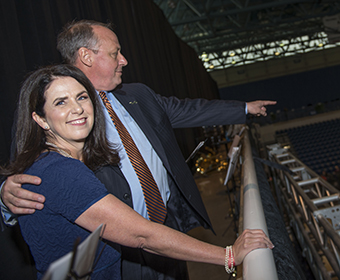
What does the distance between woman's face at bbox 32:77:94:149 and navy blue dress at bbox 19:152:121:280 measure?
0.12 meters

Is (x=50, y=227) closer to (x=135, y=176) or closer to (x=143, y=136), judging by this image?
(x=135, y=176)

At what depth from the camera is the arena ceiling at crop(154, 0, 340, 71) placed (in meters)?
13.3

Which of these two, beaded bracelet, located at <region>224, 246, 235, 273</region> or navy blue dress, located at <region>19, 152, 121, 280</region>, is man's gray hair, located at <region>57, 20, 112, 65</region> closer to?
navy blue dress, located at <region>19, 152, 121, 280</region>

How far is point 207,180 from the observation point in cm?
662

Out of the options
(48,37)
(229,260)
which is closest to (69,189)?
(229,260)

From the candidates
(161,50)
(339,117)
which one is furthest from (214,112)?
(339,117)

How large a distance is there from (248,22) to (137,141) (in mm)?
16940

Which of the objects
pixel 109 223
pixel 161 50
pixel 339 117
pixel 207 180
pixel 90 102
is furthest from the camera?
pixel 339 117

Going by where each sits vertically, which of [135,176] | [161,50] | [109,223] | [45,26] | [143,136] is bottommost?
[109,223]

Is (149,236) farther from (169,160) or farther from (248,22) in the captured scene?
(248,22)

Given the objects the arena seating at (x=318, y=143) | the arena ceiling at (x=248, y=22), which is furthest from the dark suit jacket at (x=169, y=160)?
the arena seating at (x=318, y=143)

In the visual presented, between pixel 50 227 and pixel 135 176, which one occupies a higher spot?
pixel 135 176

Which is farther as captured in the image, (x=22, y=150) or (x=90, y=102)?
(x=90, y=102)

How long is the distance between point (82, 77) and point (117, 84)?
546 millimetres
